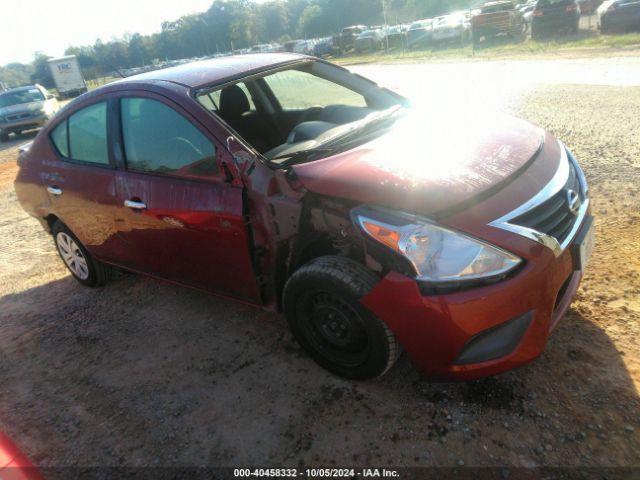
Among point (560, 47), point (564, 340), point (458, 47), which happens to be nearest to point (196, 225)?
point (564, 340)

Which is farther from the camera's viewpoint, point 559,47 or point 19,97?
point 559,47

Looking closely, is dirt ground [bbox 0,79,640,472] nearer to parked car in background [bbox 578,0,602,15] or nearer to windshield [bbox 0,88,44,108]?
windshield [bbox 0,88,44,108]

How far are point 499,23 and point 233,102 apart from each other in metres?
20.7

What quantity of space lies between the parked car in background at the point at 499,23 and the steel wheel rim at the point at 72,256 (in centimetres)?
2064

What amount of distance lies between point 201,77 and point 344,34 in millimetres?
32351

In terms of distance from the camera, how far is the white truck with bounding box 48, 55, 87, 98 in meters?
31.3

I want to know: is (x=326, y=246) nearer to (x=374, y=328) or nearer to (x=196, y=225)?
A: (x=374, y=328)

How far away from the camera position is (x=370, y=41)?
2959 cm

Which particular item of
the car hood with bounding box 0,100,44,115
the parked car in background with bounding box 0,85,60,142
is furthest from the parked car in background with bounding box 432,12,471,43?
the car hood with bounding box 0,100,44,115

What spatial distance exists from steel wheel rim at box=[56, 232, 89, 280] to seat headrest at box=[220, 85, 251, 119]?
1.82m

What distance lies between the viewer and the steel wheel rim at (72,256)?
4.17 meters

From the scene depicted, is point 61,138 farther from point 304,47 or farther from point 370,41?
point 304,47

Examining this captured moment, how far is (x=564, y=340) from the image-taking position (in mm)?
2689

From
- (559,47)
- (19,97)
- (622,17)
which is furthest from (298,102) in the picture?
(622,17)
